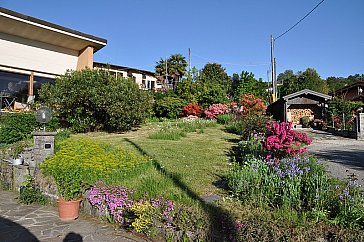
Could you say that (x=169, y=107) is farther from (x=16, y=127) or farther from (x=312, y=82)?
(x=312, y=82)

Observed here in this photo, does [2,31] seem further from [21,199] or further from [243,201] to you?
[243,201]

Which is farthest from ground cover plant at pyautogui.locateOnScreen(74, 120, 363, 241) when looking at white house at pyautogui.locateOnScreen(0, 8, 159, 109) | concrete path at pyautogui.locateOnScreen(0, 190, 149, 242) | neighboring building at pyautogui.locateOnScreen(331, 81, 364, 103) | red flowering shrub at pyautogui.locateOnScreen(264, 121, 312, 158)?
neighboring building at pyautogui.locateOnScreen(331, 81, 364, 103)

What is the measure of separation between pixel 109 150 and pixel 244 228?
16.9ft

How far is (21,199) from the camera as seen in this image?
5598 millimetres

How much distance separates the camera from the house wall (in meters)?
14.1

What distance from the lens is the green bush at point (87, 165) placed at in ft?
16.4

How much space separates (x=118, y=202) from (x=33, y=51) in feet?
47.8

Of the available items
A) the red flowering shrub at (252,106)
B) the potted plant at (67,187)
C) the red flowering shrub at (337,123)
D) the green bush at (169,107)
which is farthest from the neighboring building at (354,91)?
the potted plant at (67,187)

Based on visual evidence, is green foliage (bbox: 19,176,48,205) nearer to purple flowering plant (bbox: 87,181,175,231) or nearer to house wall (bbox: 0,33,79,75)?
purple flowering plant (bbox: 87,181,175,231)

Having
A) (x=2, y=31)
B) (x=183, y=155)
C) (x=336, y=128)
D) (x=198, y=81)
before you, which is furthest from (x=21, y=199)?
(x=198, y=81)

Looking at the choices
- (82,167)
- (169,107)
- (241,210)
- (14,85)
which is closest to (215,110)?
(169,107)

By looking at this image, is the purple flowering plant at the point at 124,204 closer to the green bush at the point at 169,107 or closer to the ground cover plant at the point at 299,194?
the ground cover plant at the point at 299,194

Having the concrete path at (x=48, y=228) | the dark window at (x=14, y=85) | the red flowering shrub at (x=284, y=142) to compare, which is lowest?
the concrete path at (x=48, y=228)

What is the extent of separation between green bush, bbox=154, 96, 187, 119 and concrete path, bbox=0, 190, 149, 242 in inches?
623
